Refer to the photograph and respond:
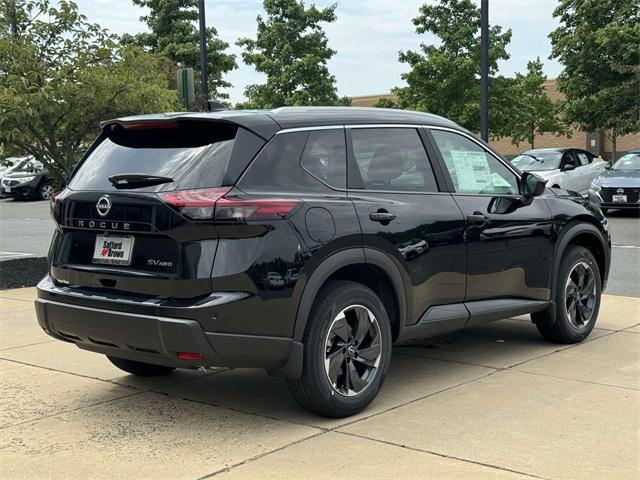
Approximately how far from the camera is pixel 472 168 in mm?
6098

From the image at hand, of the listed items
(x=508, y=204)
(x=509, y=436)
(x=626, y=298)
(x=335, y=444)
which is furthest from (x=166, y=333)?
(x=626, y=298)

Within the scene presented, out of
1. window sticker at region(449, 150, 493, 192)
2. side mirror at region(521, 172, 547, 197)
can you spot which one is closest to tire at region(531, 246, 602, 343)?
side mirror at region(521, 172, 547, 197)

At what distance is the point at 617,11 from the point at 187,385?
27.8 metres

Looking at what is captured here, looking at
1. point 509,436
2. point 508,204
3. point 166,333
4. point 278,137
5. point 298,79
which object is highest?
point 298,79

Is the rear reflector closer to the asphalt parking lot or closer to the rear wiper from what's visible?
the rear wiper

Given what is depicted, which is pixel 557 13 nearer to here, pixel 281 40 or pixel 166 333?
pixel 281 40

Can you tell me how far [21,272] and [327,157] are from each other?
710cm

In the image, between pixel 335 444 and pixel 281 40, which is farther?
pixel 281 40

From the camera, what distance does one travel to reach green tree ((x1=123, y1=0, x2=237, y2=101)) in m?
41.9

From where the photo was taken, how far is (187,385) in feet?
19.0

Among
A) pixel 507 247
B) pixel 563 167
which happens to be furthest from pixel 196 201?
pixel 563 167

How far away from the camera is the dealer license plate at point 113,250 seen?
4734 millimetres

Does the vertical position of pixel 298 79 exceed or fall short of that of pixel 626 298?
it exceeds it

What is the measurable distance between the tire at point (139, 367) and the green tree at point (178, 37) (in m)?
37.2
